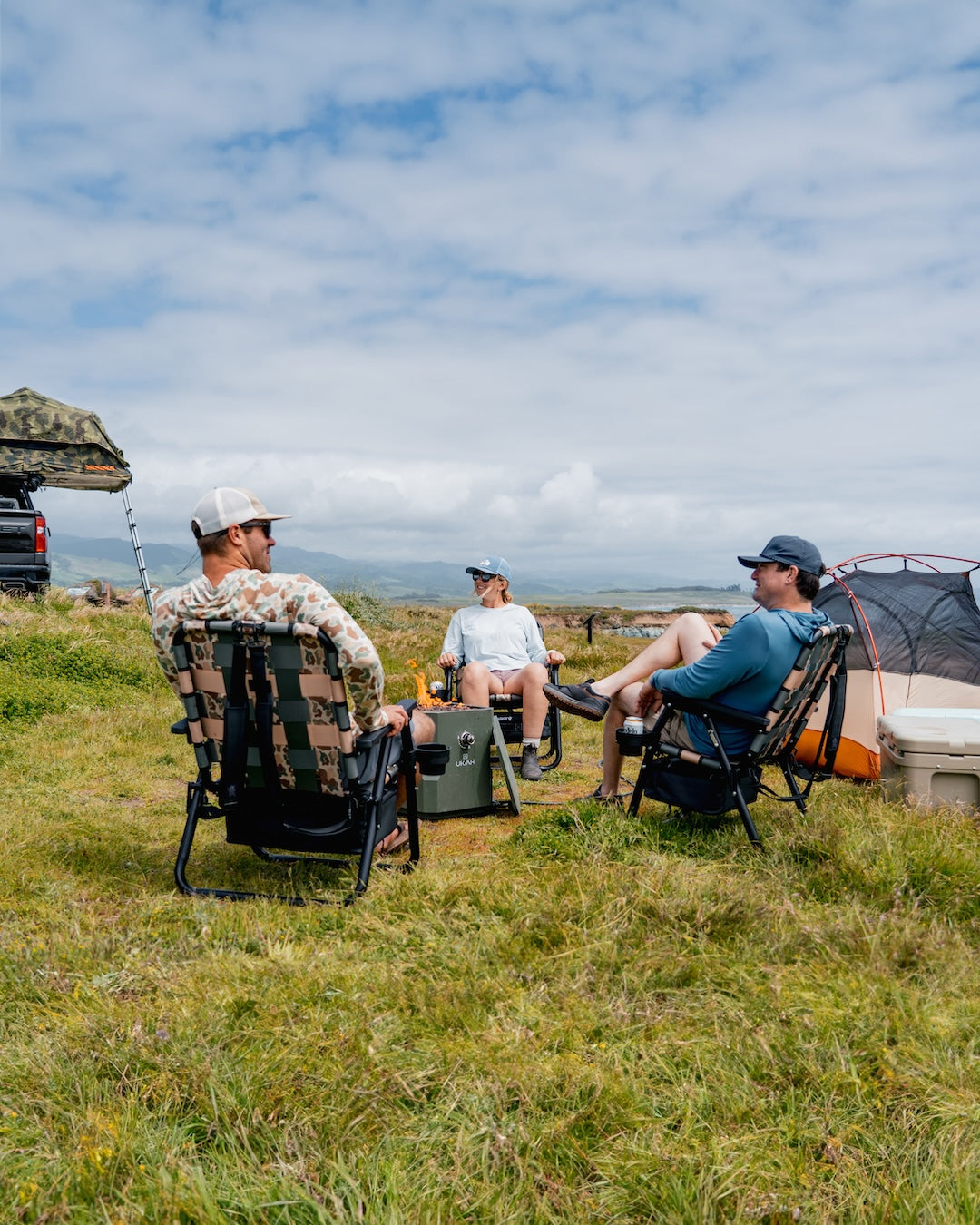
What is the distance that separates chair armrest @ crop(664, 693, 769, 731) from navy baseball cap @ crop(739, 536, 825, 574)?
29.3 inches

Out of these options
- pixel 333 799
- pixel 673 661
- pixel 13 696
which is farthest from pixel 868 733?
pixel 13 696

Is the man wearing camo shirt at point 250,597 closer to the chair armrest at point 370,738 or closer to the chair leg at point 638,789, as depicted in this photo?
the chair armrest at point 370,738

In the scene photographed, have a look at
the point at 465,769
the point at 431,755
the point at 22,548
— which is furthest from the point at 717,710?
the point at 22,548

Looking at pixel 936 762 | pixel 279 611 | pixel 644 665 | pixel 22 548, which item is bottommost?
pixel 936 762

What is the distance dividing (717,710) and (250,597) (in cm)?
215

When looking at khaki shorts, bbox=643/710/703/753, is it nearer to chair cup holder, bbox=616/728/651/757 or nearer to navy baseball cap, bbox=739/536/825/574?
chair cup holder, bbox=616/728/651/757

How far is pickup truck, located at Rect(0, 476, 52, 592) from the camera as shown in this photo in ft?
38.1

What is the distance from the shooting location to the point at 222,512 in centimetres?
351

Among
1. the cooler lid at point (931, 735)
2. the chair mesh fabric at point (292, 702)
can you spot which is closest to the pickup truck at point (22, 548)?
the chair mesh fabric at point (292, 702)

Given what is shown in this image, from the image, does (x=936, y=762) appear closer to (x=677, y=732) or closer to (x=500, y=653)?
(x=677, y=732)

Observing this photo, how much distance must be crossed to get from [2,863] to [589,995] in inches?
112

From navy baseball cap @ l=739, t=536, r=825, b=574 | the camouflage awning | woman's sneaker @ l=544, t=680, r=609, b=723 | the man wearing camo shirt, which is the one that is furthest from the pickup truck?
navy baseball cap @ l=739, t=536, r=825, b=574

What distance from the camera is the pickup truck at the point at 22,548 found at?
11602mm

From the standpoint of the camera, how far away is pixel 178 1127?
202 centimetres
